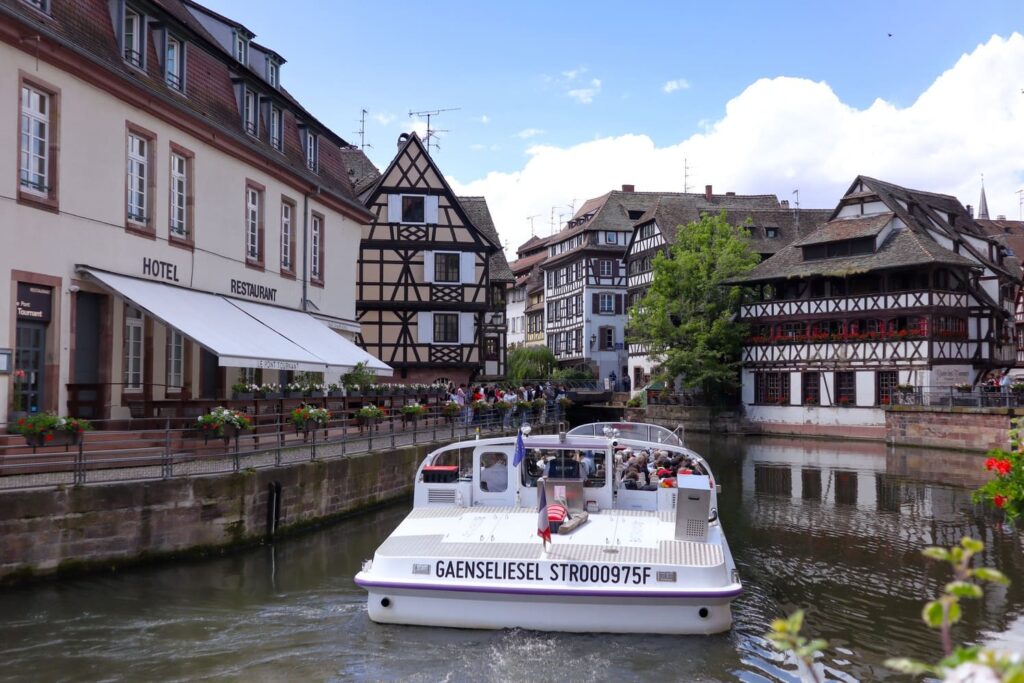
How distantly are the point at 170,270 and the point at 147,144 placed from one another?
8.66 ft

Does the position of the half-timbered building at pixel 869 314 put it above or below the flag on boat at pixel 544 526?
above

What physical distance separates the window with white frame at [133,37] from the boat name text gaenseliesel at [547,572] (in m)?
13.5

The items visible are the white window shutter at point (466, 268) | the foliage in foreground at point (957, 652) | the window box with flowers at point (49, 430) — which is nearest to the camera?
the foliage in foreground at point (957, 652)

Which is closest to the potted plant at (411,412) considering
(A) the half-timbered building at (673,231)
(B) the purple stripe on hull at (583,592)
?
(B) the purple stripe on hull at (583,592)

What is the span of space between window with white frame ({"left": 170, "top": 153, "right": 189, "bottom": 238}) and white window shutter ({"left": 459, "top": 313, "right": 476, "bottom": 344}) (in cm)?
2241

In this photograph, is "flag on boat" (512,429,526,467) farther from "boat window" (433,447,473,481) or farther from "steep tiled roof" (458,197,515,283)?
"steep tiled roof" (458,197,515,283)

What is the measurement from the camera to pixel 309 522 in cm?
1764

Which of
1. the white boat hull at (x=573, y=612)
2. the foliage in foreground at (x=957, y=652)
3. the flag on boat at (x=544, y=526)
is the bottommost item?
the white boat hull at (x=573, y=612)

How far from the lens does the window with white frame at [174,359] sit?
831 inches

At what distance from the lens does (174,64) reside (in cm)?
2081

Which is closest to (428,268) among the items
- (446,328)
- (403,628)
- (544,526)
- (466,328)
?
(446,328)

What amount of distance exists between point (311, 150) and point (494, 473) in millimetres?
17778

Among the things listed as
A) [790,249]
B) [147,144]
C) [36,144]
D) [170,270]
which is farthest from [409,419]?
[790,249]

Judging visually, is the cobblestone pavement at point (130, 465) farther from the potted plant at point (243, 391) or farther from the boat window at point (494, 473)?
the boat window at point (494, 473)
